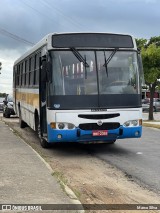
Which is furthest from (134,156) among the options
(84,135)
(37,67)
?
(37,67)

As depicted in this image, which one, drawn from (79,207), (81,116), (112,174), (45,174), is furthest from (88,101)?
(79,207)

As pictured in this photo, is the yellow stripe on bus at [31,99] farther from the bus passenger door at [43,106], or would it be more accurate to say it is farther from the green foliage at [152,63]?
the green foliage at [152,63]

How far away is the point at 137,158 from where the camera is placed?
37.5ft

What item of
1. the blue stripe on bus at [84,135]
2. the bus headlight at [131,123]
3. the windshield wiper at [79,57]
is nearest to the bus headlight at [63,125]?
the blue stripe on bus at [84,135]

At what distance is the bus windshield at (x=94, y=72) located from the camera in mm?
11141

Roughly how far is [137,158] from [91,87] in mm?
2270

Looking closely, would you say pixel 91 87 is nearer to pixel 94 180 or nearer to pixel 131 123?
pixel 131 123

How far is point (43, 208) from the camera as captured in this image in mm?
5898

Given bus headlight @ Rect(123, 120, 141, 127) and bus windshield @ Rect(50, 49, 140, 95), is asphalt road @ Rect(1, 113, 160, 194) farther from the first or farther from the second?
bus windshield @ Rect(50, 49, 140, 95)

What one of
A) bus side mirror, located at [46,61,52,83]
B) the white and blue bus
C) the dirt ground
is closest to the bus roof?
the white and blue bus

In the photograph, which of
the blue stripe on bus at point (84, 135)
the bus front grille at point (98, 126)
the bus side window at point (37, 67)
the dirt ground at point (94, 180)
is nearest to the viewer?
the dirt ground at point (94, 180)

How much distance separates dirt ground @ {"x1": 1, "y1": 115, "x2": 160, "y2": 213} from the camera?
7078 millimetres

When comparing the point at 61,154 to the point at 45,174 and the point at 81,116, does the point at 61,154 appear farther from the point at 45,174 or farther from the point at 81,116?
the point at 45,174

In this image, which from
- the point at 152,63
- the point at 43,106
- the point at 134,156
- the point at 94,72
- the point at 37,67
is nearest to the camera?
the point at 94,72
